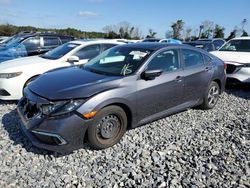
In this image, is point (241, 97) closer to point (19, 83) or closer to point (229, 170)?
point (229, 170)

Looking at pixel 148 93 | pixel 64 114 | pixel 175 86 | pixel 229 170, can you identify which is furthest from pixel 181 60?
pixel 64 114

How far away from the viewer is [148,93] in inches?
167

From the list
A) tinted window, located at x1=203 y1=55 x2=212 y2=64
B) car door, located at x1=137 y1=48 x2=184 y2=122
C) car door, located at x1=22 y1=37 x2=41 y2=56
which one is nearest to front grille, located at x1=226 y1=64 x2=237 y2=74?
Answer: tinted window, located at x1=203 y1=55 x2=212 y2=64

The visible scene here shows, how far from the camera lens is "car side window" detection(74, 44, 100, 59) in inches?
271

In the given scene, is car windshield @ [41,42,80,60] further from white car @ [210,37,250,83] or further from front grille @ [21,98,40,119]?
white car @ [210,37,250,83]

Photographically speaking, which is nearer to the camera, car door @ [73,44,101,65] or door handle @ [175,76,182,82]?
door handle @ [175,76,182,82]

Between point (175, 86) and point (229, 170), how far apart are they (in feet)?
5.85

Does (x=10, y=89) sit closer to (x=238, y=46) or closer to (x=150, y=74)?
(x=150, y=74)

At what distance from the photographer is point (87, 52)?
23.1 ft

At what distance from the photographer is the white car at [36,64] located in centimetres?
560

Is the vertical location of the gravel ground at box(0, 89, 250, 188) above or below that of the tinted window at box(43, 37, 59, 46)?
below

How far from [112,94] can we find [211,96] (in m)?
2.97

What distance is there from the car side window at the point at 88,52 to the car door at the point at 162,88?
9.43 ft

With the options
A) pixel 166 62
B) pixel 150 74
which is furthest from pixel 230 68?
pixel 150 74
